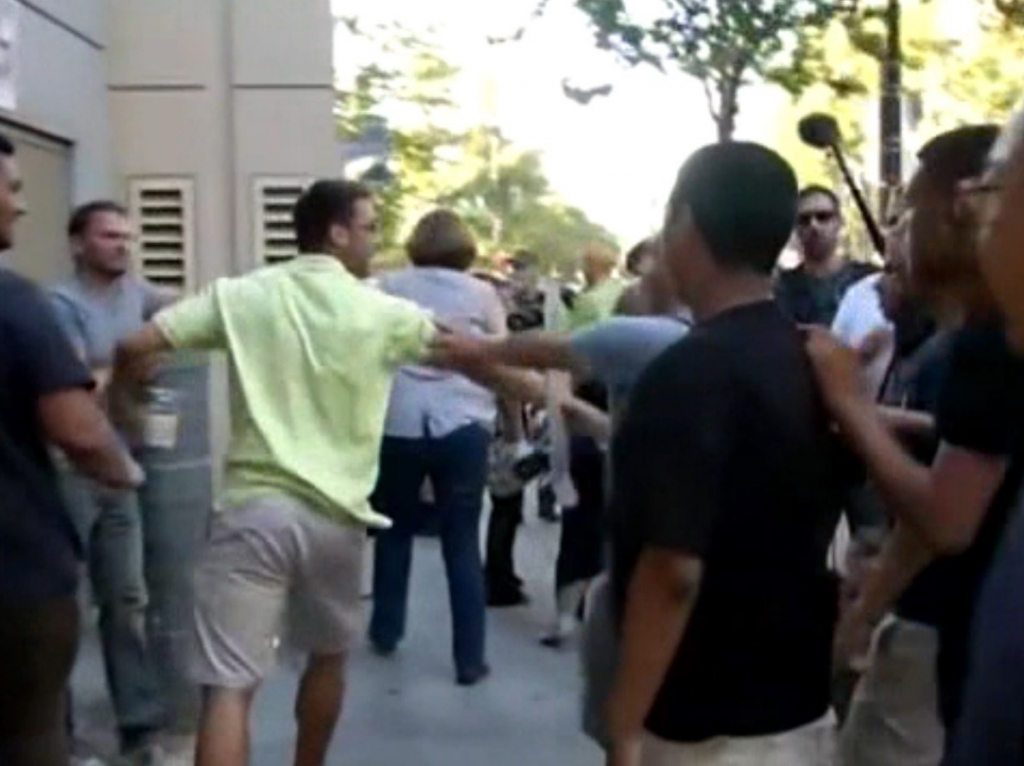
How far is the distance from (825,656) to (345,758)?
4774 millimetres

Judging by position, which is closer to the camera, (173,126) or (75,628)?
(75,628)

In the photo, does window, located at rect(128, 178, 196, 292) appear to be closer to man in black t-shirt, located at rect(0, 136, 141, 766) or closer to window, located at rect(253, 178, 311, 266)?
window, located at rect(253, 178, 311, 266)

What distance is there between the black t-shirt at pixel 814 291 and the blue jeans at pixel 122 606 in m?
2.58

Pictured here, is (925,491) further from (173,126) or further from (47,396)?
(173,126)

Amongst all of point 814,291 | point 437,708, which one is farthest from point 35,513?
point 814,291

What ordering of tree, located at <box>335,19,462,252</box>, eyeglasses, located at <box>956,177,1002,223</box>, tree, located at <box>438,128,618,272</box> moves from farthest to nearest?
1. tree, located at <box>438,128,618,272</box>
2. tree, located at <box>335,19,462,252</box>
3. eyeglasses, located at <box>956,177,1002,223</box>

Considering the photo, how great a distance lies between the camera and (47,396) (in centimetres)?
556

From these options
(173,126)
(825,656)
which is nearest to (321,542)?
(825,656)

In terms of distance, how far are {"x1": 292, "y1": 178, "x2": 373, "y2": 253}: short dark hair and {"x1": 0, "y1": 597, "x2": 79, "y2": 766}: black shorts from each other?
1984 millimetres

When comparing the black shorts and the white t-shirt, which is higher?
the white t-shirt

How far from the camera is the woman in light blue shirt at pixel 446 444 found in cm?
1016

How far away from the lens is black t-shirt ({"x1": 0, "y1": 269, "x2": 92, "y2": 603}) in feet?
18.2

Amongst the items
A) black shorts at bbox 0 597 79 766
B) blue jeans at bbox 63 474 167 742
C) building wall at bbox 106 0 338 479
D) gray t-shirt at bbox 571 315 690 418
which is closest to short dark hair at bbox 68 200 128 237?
blue jeans at bbox 63 474 167 742

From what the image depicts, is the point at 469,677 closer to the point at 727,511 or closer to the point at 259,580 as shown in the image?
the point at 259,580
